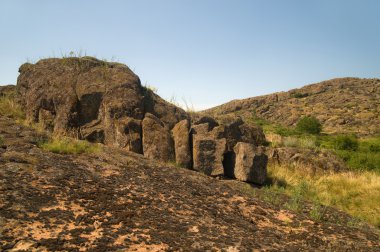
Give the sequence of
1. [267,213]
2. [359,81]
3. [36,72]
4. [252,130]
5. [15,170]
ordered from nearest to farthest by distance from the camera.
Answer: [15,170]
[267,213]
[36,72]
[252,130]
[359,81]

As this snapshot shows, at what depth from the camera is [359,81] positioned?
8400cm

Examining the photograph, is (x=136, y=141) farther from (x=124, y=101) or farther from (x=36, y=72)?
(x=36, y=72)

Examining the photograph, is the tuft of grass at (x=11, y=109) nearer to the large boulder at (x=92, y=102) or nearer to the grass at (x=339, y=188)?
the large boulder at (x=92, y=102)

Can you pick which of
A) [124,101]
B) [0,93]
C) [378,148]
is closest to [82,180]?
[124,101]

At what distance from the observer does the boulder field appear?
1082 cm

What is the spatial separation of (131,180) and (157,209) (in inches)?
52.7

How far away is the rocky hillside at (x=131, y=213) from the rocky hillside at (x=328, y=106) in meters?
46.0

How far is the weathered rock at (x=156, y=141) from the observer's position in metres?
10.6

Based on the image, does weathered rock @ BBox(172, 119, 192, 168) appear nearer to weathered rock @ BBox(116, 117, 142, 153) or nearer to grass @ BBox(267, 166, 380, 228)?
weathered rock @ BBox(116, 117, 142, 153)

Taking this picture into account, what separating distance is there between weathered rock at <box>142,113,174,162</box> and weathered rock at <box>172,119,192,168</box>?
195 mm

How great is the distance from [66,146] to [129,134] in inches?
127

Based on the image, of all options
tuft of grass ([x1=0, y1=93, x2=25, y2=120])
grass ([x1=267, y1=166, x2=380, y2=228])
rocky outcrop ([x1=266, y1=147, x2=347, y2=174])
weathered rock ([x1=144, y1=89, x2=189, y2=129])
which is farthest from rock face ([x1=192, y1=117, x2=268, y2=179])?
tuft of grass ([x1=0, y1=93, x2=25, y2=120])

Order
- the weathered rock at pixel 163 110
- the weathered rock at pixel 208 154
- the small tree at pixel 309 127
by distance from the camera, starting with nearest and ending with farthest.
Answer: the weathered rock at pixel 208 154
the weathered rock at pixel 163 110
the small tree at pixel 309 127

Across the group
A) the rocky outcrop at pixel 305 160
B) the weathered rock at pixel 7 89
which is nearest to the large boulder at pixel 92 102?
the weathered rock at pixel 7 89
